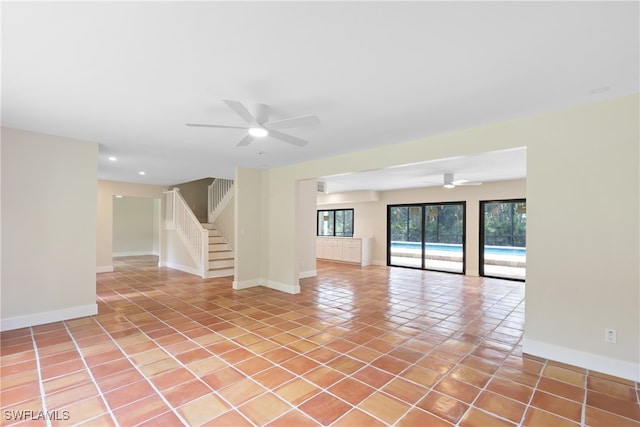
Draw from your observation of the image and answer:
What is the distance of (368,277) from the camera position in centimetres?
772

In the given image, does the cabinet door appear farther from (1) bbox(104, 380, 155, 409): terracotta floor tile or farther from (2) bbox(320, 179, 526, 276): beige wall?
(1) bbox(104, 380, 155, 409): terracotta floor tile

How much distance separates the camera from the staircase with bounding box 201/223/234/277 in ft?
24.5

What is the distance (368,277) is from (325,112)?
5.47 metres

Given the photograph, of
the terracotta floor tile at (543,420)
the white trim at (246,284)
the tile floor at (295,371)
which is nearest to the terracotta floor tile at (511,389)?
the tile floor at (295,371)

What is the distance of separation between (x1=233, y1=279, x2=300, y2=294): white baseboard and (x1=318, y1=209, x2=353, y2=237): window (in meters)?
5.19

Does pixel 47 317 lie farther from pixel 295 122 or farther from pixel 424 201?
pixel 424 201

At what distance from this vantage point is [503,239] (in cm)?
790

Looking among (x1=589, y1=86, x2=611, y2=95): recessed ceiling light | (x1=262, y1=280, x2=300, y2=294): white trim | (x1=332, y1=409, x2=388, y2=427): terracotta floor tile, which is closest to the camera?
(x1=332, y1=409, x2=388, y2=427): terracotta floor tile

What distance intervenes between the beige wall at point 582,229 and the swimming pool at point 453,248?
543 centimetres

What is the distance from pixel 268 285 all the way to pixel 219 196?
3843 mm

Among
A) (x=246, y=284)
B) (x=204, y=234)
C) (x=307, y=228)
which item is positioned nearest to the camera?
(x=246, y=284)

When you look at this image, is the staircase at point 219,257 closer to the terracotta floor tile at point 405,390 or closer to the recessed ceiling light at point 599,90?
the terracotta floor tile at point 405,390

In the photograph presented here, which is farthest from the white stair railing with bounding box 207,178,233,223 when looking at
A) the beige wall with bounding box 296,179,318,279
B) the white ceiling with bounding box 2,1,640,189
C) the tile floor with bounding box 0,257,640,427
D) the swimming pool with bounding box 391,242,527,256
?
the swimming pool with bounding box 391,242,527,256

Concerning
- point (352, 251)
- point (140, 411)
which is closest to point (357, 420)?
point (140, 411)
